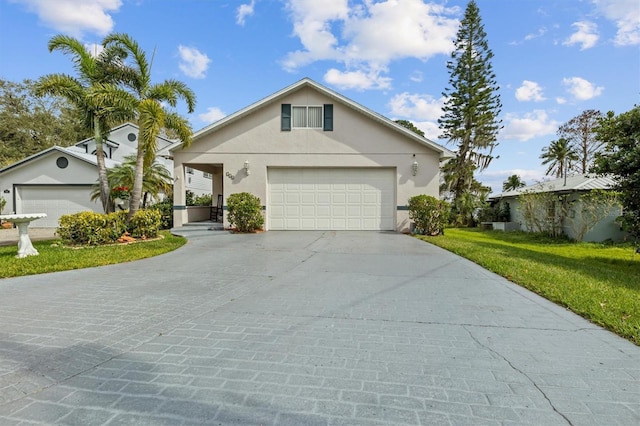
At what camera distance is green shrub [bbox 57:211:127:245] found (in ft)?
31.9

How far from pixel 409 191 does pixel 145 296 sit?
1127 cm

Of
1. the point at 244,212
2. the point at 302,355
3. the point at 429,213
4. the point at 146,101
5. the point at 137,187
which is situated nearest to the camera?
the point at 302,355

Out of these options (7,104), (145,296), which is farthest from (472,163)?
(7,104)

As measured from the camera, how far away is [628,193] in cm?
893

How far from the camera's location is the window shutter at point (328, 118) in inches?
555

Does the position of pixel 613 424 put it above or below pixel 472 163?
below

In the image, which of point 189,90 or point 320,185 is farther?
point 320,185

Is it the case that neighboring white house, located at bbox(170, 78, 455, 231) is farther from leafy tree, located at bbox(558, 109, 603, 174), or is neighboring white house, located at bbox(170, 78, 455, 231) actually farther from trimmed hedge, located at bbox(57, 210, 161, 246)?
leafy tree, located at bbox(558, 109, 603, 174)

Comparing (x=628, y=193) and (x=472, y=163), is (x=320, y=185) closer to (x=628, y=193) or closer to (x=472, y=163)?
(x=628, y=193)

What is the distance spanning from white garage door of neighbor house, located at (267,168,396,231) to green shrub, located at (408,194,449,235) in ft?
3.57

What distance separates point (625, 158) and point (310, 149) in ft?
32.6

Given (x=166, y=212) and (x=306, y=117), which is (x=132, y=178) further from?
(x=306, y=117)

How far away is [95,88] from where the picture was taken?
10.6 metres

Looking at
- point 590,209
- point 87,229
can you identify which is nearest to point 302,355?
point 87,229
